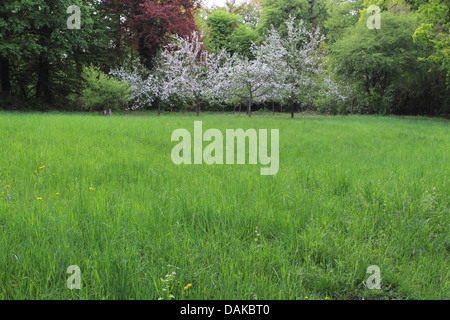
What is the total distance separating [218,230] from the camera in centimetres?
265

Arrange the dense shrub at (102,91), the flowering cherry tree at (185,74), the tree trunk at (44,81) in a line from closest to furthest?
the dense shrub at (102,91), the tree trunk at (44,81), the flowering cherry tree at (185,74)

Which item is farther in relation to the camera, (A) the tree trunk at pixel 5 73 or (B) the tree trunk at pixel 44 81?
(B) the tree trunk at pixel 44 81

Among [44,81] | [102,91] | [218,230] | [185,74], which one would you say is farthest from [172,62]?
[218,230]

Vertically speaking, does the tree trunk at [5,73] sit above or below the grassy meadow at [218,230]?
above

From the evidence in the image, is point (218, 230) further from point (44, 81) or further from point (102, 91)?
point (44, 81)

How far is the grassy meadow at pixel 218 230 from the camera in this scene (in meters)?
2.00

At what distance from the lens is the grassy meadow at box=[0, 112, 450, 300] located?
6.56ft

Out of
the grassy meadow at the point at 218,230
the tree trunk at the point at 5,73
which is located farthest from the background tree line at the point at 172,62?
the grassy meadow at the point at 218,230

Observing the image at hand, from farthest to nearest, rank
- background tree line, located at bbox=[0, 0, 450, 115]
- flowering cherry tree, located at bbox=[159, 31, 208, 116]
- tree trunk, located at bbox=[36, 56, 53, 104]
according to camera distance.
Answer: flowering cherry tree, located at bbox=[159, 31, 208, 116] < tree trunk, located at bbox=[36, 56, 53, 104] < background tree line, located at bbox=[0, 0, 450, 115]

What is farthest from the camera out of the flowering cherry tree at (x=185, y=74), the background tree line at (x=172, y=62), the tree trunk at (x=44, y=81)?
the flowering cherry tree at (x=185, y=74)

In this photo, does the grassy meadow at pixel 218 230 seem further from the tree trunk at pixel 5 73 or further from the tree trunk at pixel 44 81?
the tree trunk at pixel 5 73

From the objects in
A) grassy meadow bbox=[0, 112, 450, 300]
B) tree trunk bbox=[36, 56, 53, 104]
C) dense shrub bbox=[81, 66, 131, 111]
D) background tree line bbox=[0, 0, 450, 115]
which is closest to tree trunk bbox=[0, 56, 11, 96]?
background tree line bbox=[0, 0, 450, 115]

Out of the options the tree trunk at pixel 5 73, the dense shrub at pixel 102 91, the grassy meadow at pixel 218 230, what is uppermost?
the tree trunk at pixel 5 73

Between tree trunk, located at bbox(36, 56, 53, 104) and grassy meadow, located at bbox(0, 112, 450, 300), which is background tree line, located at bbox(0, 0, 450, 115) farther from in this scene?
grassy meadow, located at bbox(0, 112, 450, 300)
